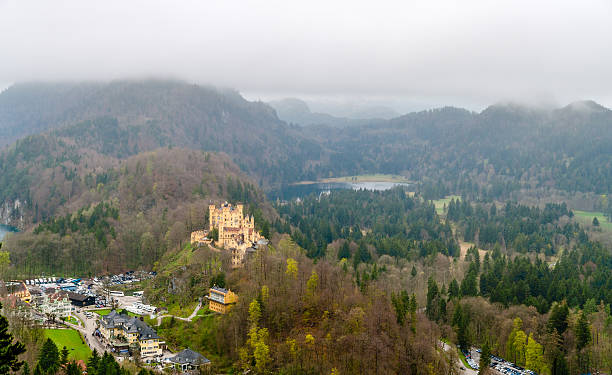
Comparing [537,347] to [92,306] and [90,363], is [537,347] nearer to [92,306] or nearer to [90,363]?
[90,363]

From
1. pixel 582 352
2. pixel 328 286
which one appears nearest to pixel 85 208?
pixel 328 286

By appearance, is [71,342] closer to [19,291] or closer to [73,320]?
[73,320]

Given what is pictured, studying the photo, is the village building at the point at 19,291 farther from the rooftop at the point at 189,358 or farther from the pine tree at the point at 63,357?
the rooftop at the point at 189,358

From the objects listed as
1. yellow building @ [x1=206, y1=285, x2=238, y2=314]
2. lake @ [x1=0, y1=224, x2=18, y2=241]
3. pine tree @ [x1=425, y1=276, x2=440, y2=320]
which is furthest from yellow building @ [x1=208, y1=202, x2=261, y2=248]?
lake @ [x1=0, y1=224, x2=18, y2=241]

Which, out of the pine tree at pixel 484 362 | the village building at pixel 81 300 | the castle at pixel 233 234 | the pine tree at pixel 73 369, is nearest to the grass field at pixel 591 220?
the pine tree at pixel 484 362

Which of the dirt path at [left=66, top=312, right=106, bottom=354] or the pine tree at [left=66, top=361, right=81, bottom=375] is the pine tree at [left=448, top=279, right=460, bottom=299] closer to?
Answer: the dirt path at [left=66, top=312, right=106, bottom=354]
